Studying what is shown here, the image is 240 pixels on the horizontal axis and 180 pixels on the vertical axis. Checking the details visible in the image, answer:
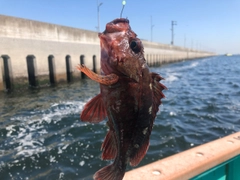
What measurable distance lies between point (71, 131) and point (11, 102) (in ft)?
23.1

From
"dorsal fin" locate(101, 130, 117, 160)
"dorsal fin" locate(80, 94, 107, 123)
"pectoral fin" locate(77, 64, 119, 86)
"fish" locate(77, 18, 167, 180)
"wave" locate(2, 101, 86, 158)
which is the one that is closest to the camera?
"pectoral fin" locate(77, 64, 119, 86)

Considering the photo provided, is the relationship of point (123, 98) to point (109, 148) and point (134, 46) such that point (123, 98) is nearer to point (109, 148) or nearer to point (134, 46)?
point (134, 46)

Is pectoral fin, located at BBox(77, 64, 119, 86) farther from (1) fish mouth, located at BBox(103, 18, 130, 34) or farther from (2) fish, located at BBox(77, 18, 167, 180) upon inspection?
(1) fish mouth, located at BBox(103, 18, 130, 34)

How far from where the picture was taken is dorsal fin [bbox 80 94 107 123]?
175 centimetres

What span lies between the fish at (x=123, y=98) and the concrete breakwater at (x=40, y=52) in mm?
13995

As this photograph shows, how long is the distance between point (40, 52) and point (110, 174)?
63.0 feet

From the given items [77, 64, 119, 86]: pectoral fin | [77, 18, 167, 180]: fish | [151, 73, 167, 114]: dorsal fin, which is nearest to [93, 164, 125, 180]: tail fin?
[77, 18, 167, 180]: fish

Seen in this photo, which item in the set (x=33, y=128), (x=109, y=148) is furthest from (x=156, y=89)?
(x=33, y=128)

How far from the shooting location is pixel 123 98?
1639 millimetres

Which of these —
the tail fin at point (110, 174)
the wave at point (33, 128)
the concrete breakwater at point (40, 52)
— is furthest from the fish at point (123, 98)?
the concrete breakwater at point (40, 52)

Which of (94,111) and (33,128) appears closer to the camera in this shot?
(94,111)

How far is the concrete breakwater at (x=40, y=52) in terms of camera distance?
15.9 meters

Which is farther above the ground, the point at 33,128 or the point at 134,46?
the point at 134,46

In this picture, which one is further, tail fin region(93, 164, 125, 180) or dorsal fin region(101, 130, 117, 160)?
dorsal fin region(101, 130, 117, 160)
